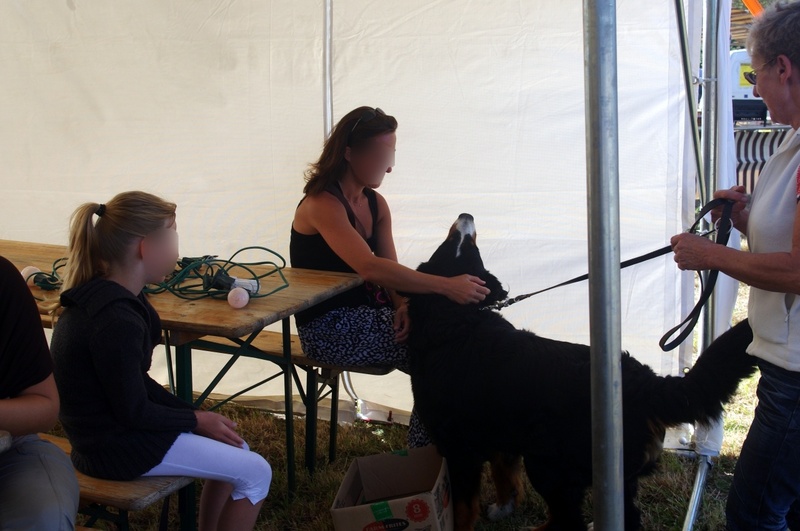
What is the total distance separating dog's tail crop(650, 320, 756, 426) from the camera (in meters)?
1.96

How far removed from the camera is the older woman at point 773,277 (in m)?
1.58

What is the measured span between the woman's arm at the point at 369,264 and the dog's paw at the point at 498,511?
0.82 meters

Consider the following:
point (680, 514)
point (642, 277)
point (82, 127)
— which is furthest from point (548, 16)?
point (82, 127)

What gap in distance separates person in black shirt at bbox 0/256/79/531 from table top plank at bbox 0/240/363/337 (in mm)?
511

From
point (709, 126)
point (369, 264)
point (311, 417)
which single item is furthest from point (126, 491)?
point (709, 126)

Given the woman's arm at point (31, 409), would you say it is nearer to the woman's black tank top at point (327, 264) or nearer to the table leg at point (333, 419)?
the woman's black tank top at point (327, 264)

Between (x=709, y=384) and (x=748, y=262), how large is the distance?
561mm

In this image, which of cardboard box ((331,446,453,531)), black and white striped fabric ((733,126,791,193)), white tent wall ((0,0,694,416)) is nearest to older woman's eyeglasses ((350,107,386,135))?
white tent wall ((0,0,694,416))

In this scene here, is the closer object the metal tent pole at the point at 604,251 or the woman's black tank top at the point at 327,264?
Answer: the metal tent pole at the point at 604,251

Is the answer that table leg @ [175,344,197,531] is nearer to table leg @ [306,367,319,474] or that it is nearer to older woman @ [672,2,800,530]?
table leg @ [306,367,319,474]

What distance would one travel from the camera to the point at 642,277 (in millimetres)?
3156

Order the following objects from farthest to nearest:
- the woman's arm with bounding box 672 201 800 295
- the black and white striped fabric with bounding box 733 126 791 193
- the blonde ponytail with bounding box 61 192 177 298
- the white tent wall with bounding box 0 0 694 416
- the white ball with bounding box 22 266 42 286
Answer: the black and white striped fabric with bounding box 733 126 791 193 → the white tent wall with bounding box 0 0 694 416 → the white ball with bounding box 22 266 42 286 → the blonde ponytail with bounding box 61 192 177 298 → the woman's arm with bounding box 672 201 800 295

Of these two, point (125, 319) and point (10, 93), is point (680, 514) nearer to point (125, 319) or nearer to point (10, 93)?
point (125, 319)

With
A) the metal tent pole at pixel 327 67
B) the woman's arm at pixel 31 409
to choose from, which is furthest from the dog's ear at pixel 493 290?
the woman's arm at pixel 31 409
